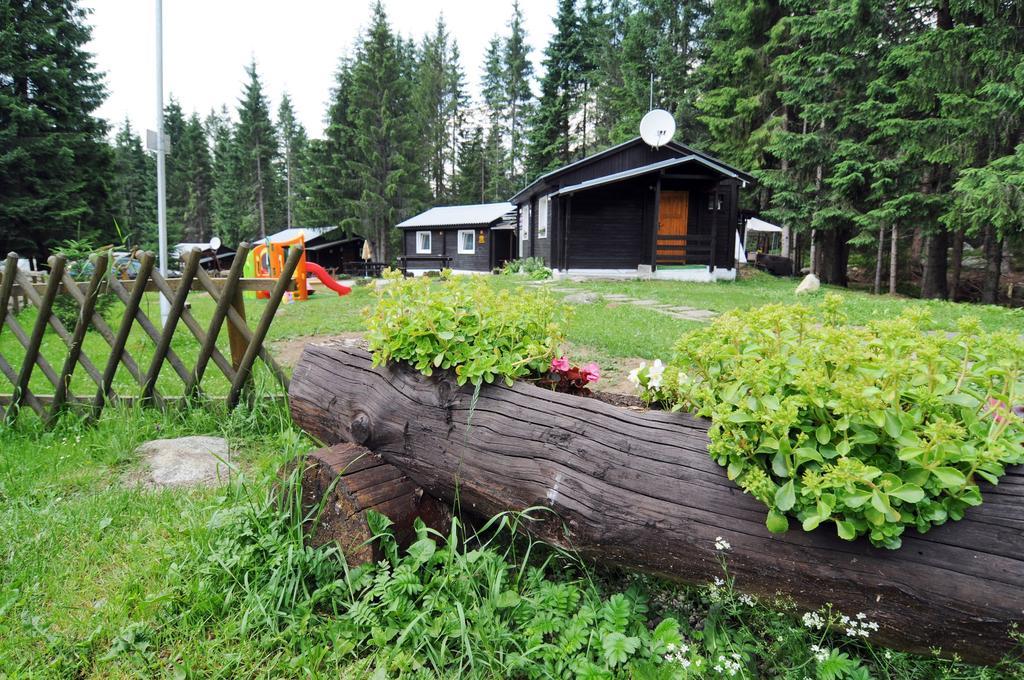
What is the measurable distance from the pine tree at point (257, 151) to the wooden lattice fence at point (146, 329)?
47.8m

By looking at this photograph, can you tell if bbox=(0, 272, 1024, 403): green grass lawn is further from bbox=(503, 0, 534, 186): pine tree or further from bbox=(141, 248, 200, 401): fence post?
bbox=(503, 0, 534, 186): pine tree

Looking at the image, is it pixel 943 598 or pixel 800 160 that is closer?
pixel 943 598

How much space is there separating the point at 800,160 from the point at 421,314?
21651 mm

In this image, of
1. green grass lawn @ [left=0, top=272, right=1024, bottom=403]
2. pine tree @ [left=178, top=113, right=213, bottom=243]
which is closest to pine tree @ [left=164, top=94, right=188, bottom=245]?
pine tree @ [left=178, top=113, right=213, bottom=243]

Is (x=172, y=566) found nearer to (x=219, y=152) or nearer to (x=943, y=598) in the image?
(x=943, y=598)

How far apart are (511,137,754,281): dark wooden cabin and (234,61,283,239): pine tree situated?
37645 mm

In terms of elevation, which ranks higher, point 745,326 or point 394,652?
point 745,326

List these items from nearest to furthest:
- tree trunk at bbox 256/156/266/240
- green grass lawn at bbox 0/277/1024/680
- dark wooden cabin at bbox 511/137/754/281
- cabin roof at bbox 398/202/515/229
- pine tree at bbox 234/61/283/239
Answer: green grass lawn at bbox 0/277/1024/680 → dark wooden cabin at bbox 511/137/754/281 → cabin roof at bbox 398/202/515/229 → pine tree at bbox 234/61/283/239 → tree trunk at bbox 256/156/266/240

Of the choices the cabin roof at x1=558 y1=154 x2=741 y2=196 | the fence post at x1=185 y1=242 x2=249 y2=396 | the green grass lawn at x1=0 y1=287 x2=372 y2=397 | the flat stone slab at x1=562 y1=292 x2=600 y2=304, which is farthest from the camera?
the cabin roof at x1=558 y1=154 x2=741 y2=196

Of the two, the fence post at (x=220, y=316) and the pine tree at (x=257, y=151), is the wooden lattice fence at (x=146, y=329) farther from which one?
the pine tree at (x=257, y=151)

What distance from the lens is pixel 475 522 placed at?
2205 millimetres

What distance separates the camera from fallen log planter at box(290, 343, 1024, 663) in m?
1.32

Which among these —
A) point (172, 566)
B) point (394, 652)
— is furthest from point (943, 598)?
point (172, 566)

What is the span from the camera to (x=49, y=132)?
2062 centimetres
